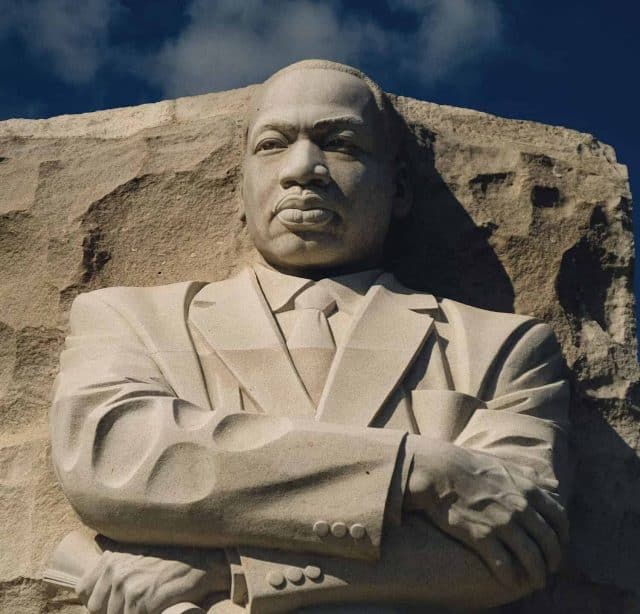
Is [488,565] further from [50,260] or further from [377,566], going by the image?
[50,260]

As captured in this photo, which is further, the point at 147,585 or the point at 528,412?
the point at 528,412

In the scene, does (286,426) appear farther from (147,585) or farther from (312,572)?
(147,585)

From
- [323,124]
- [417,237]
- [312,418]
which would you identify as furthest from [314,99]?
[312,418]

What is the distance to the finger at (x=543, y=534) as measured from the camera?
6535 millimetres

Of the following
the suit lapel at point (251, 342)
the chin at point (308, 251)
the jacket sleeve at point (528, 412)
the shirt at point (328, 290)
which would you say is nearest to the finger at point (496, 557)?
the jacket sleeve at point (528, 412)

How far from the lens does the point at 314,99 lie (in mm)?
7594

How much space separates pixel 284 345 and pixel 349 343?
23 cm

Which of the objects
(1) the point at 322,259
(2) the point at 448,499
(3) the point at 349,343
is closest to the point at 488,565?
(2) the point at 448,499

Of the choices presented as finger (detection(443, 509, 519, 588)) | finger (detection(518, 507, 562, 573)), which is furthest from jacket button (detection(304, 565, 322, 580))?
finger (detection(518, 507, 562, 573))

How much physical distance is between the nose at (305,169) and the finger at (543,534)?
63.0 inches

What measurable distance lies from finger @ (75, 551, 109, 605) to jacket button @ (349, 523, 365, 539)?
86cm

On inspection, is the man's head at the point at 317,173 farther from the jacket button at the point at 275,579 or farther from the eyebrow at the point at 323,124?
Answer: the jacket button at the point at 275,579

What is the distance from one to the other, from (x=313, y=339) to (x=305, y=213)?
1.83 ft

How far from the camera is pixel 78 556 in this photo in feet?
22.2
